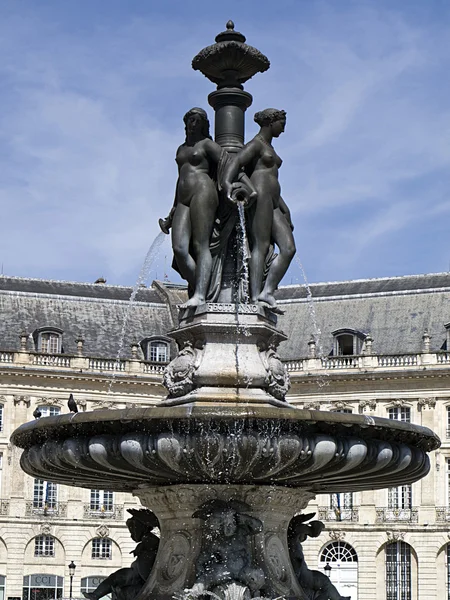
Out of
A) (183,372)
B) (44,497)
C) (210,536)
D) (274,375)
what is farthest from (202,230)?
(44,497)

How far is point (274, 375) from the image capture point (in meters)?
17.3

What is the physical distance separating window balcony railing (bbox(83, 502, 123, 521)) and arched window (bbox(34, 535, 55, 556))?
91.2 inches

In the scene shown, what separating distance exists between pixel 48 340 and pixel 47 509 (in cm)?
935

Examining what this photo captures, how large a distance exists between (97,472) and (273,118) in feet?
17.6

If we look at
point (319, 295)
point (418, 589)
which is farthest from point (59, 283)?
point (418, 589)

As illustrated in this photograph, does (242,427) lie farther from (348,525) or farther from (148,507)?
(348,525)

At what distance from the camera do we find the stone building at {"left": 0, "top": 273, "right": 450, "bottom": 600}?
7350 cm

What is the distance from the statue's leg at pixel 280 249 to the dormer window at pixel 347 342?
5780cm

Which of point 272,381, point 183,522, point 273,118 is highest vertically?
point 273,118

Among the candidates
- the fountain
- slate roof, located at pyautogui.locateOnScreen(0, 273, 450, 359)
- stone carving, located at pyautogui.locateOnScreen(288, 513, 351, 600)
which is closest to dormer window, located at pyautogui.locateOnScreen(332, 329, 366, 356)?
slate roof, located at pyautogui.locateOnScreen(0, 273, 450, 359)

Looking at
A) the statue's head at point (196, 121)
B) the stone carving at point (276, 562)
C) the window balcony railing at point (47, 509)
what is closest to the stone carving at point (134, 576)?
the stone carving at point (276, 562)

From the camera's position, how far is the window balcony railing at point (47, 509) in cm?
7338

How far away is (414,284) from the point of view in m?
77.6

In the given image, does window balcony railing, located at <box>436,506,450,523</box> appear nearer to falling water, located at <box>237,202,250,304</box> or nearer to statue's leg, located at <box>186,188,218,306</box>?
falling water, located at <box>237,202,250,304</box>
